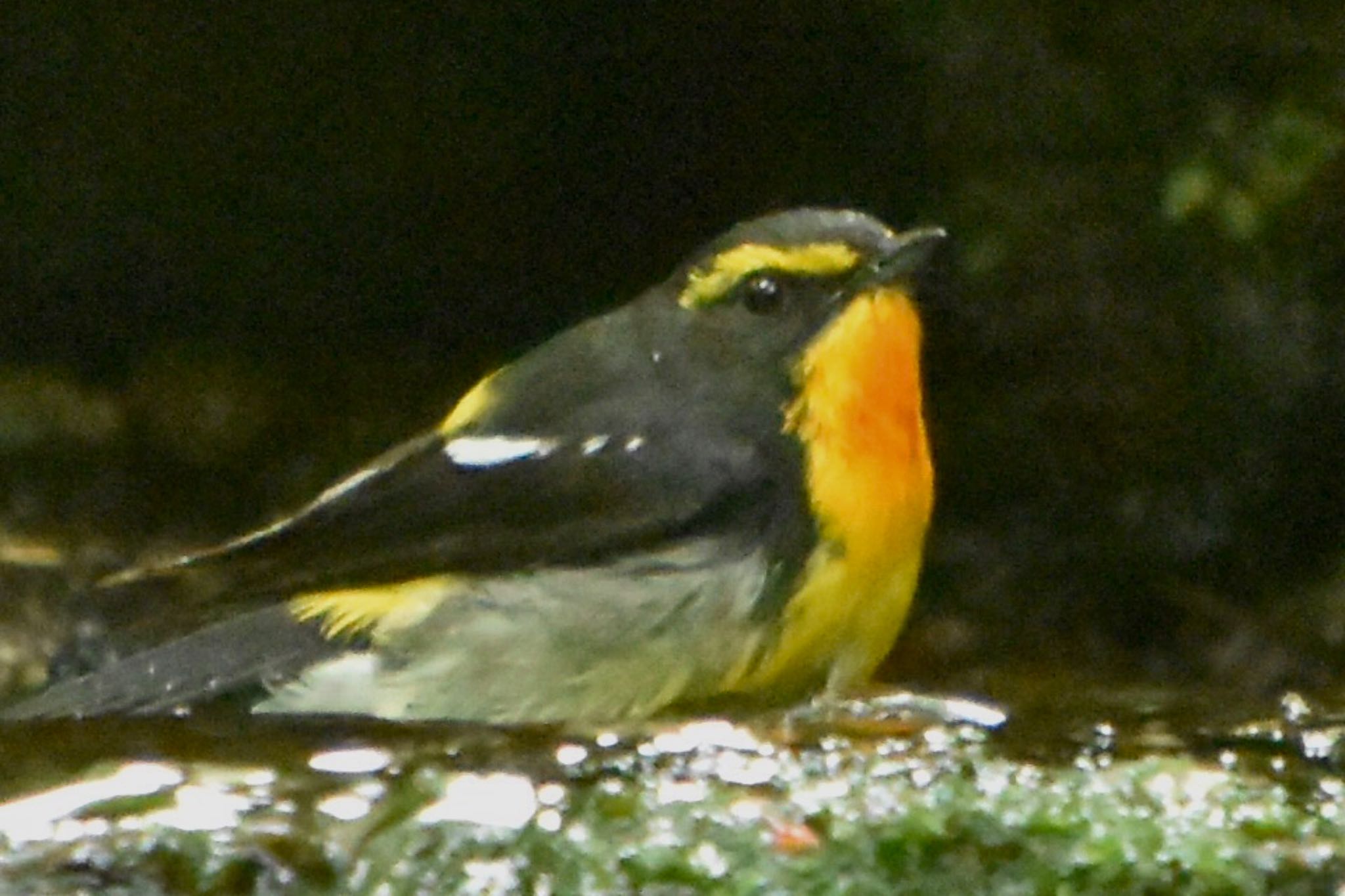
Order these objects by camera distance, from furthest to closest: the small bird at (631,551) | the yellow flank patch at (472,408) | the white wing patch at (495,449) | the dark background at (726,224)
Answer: the dark background at (726,224)
the yellow flank patch at (472,408)
the white wing patch at (495,449)
the small bird at (631,551)

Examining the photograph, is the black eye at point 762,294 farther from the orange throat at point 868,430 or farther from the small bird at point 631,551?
the orange throat at point 868,430

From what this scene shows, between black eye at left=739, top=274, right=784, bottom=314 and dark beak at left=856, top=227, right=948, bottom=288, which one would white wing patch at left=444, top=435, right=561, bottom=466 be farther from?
dark beak at left=856, top=227, right=948, bottom=288

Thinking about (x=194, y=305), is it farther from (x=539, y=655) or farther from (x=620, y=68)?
(x=539, y=655)

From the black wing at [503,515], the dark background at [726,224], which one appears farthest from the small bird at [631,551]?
the dark background at [726,224]

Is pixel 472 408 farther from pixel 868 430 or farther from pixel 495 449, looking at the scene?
pixel 868 430

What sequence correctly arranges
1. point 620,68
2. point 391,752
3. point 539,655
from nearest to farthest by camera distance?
point 391,752, point 539,655, point 620,68

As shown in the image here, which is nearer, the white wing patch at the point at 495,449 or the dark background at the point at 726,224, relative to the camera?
the white wing patch at the point at 495,449

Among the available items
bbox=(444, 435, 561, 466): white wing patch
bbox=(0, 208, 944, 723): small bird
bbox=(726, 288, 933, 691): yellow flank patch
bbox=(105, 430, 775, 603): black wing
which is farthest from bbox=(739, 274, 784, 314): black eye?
bbox=(444, 435, 561, 466): white wing patch

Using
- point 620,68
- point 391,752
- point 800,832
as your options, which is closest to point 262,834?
point 391,752
